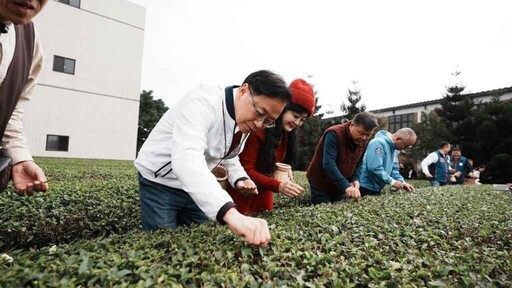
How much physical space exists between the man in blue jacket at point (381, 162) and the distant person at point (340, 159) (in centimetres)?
38

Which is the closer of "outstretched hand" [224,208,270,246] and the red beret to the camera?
"outstretched hand" [224,208,270,246]

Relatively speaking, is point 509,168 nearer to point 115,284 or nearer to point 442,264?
point 442,264

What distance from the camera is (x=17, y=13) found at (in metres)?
1.45

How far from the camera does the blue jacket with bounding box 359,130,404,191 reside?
195 inches

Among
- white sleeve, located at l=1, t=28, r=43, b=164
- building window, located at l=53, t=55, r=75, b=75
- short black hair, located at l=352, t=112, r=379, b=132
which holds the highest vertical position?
building window, located at l=53, t=55, r=75, b=75

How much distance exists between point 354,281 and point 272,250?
0.39 metres

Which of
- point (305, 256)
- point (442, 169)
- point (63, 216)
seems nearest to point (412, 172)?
point (442, 169)

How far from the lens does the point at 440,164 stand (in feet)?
32.1

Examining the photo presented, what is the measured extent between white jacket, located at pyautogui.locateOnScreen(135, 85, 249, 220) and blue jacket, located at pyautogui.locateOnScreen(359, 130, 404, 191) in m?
2.81

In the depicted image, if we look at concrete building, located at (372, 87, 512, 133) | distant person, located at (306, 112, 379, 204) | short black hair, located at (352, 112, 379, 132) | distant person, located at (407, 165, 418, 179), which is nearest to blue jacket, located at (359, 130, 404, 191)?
distant person, located at (306, 112, 379, 204)

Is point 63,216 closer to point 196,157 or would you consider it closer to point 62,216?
point 62,216

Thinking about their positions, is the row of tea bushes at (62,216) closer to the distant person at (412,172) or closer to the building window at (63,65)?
the building window at (63,65)

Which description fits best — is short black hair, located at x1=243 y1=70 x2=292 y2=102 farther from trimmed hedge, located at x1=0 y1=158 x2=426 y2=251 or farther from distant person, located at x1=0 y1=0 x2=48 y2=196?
trimmed hedge, located at x1=0 y1=158 x2=426 y2=251

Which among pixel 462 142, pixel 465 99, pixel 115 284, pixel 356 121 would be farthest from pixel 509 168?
pixel 115 284
